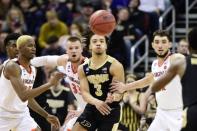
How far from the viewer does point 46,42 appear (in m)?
17.2

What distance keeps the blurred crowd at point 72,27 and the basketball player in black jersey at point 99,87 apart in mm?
3241

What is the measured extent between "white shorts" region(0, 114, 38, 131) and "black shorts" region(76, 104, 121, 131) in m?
0.85

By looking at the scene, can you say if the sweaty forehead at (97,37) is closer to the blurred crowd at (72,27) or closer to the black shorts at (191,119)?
the black shorts at (191,119)

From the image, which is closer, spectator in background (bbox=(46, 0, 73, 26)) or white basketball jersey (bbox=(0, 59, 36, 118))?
white basketball jersey (bbox=(0, 59, 36, 118))

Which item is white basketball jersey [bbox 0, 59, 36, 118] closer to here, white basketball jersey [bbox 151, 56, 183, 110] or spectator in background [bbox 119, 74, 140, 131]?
white basketball jersey [bbox 151, 56, 183, 110]

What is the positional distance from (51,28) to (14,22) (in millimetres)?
1140

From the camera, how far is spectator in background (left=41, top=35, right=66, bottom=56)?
16125 mm

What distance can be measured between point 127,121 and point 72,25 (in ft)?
14.1

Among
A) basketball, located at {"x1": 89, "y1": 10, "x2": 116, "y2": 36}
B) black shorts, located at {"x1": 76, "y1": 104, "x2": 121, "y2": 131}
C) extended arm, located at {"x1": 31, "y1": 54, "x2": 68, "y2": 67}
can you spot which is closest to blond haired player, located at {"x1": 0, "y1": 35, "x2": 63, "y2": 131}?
black shorts, located at {"x1": 76, "y1": 104, "x2": 121, "y2": 131}

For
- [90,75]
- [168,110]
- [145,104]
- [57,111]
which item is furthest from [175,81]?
[57,111]

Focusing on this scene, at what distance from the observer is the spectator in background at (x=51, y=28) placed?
56.7ft

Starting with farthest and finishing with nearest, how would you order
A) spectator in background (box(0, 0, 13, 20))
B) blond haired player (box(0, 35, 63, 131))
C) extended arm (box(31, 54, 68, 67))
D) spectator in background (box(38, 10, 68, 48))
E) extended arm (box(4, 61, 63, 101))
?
1. spectator in background (box(0, 0, 13, 20))
2. spectator in background (box(38, 10, 68, 48))
3. extended arm (box(31, 54, 68, 67))
4. blond haired player (box(0, 35, 63, 131))
5. extended arm (box(4, 61, 63, 101))

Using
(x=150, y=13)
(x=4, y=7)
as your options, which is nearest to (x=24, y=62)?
(x=150, y=13)

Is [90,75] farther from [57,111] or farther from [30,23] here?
[30,23]
